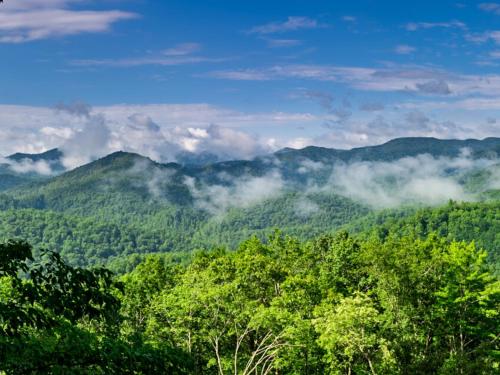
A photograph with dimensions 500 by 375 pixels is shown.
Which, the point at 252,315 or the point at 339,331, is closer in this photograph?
the point at 339,331

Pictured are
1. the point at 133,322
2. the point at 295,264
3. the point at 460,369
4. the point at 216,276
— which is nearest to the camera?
A: the point at 460,369

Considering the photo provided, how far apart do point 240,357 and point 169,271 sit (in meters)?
14.4

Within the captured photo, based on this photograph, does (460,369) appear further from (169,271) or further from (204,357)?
(169,271)

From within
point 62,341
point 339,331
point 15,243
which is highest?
point 15,243

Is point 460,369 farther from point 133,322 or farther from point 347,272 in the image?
point 133,322

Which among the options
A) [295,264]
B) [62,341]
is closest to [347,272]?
[295,264]

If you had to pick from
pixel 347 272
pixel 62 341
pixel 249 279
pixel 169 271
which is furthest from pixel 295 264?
pixel 62 341

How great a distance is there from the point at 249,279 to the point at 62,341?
108 feet

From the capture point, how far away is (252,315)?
122 feet

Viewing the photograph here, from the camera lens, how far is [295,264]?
5066 centimetres

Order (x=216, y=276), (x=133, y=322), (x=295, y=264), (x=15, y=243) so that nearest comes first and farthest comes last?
(x=15, y=243) → (x=216, y=276) → (x=133, y=322) → (x=295, y=264)

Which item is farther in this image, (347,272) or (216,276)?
(347,272)

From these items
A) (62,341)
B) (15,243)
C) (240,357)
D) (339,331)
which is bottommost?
(240,357)

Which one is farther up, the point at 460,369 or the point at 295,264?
the point at 295,264
